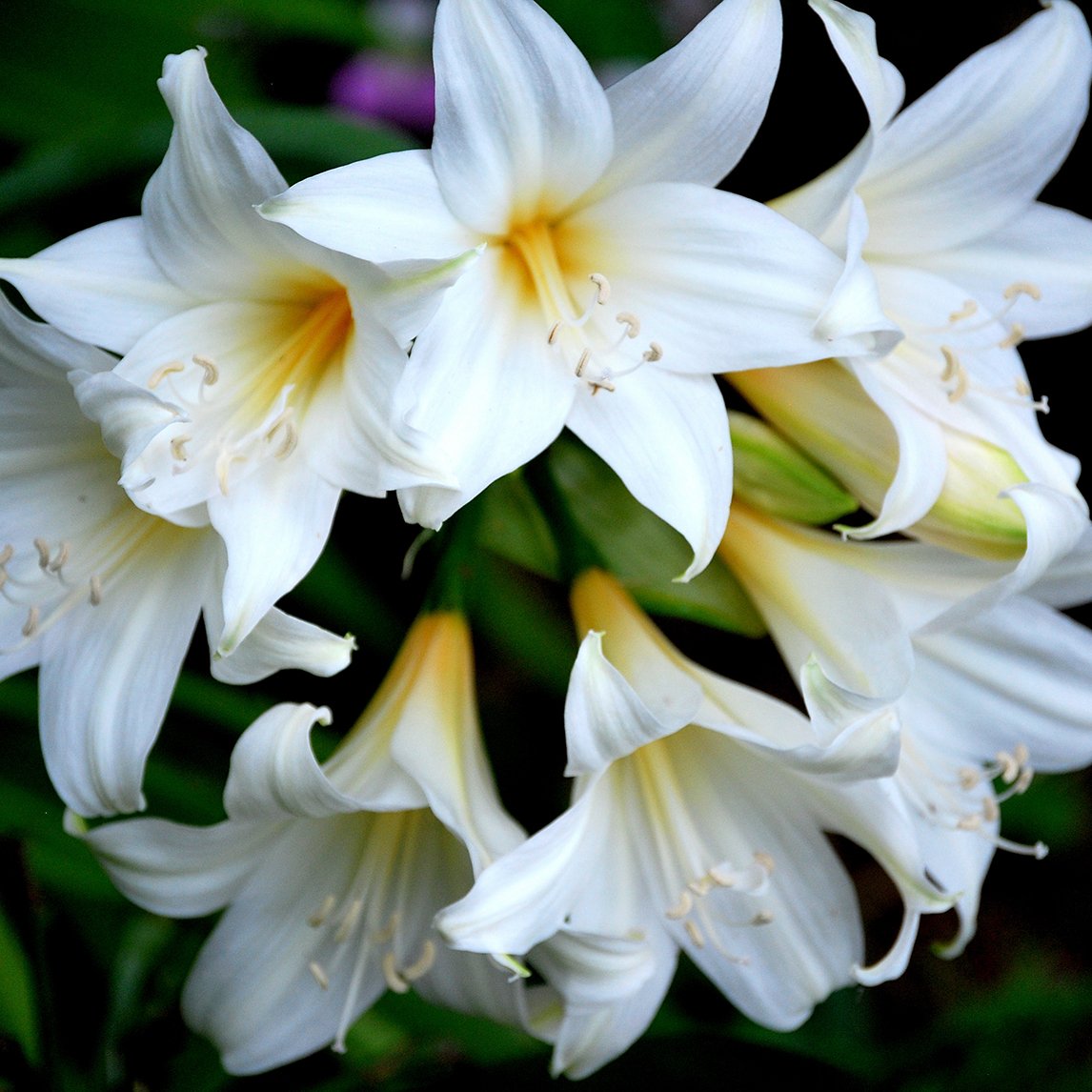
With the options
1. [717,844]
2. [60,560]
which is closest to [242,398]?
[60,560]

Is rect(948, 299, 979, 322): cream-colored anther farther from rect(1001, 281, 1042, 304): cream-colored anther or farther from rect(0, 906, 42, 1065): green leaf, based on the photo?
rect(0, 906, 42, 1065): green leaf

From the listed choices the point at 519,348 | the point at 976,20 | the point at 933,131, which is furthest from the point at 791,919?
the point at 976,20

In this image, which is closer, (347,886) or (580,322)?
(580,322)

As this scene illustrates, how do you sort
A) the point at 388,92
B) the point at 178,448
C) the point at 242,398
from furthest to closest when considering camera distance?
1. the point at 388,92
2. the point at 242,398
3. the point at 178,448

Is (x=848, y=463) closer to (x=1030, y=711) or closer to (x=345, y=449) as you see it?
(x=1030, y=711)

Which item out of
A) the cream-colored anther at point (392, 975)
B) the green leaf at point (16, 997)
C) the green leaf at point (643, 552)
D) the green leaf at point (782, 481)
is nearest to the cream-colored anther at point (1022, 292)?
the green leaf at point (782, 481)

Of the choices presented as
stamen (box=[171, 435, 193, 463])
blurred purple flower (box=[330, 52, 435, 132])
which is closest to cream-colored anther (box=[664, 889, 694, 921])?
stamen (box=[171, 435, 193, 463])

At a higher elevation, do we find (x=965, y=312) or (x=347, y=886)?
(x=965, y=312)

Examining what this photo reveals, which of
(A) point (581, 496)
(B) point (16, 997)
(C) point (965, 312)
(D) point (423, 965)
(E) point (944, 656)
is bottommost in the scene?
(B) point (16, 997)

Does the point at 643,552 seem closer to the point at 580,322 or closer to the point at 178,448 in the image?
the point at 580,322

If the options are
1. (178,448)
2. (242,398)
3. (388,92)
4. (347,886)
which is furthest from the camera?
(388,92)
